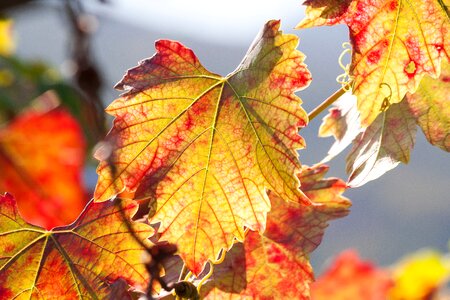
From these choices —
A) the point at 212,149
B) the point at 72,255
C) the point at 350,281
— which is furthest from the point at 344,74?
the point at 350,281

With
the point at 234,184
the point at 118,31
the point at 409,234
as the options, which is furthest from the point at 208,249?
the point at 118,31

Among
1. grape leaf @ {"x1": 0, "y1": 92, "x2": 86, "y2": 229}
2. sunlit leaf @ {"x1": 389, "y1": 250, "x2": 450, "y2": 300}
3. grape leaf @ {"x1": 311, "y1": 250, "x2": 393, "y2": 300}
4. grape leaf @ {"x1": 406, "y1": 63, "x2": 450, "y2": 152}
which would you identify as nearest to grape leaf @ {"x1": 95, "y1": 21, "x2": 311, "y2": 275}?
grape leaf @ {"x1": 406, "y1": 63, "x2": 450, "y2": 152}

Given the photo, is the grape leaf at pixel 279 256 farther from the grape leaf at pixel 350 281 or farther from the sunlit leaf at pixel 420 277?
the grape leaf at pixel 350 281

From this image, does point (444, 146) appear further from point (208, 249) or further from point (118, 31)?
point (118, 31)

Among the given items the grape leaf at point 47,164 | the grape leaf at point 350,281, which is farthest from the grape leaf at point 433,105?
the grape leaf at point 47,164

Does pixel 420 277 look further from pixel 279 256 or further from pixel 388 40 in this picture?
pixel 388 40
